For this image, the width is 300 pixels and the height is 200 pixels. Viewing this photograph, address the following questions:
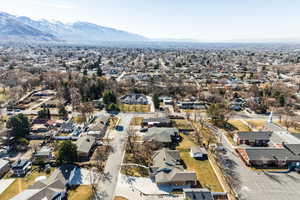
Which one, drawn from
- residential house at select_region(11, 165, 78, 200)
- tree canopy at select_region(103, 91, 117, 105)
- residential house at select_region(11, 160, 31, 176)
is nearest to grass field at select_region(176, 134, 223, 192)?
residential house at select_region(11, 165, 78, 200)

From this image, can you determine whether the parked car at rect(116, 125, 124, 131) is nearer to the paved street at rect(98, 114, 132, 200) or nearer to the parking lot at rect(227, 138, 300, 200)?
the paved street at rect(98, 114, 132, 200)

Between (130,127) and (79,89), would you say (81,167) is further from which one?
(79,89)

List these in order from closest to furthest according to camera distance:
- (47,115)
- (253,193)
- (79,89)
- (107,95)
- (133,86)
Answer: (253,193), (47,115), (107,95), (79,89), (133,86)

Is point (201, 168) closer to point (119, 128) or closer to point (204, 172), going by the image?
point (204, 172)

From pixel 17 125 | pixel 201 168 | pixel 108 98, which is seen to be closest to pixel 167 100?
pixel 108 98

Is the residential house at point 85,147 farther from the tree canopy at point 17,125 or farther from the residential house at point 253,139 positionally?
the residential house at point 253,139

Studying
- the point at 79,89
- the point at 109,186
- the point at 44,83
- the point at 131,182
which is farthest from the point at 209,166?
the point at 44,83
